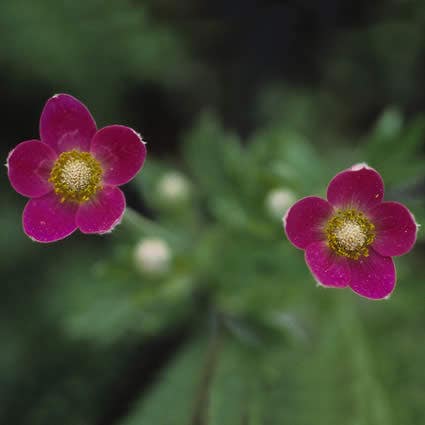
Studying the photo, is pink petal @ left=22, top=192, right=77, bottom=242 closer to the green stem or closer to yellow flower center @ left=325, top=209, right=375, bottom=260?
the green stem

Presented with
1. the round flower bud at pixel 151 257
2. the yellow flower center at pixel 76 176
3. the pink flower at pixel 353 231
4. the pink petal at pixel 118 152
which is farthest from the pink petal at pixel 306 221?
the round flower bud at pixel 151 257

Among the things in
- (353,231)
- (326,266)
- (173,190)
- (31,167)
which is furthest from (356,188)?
(173,190)

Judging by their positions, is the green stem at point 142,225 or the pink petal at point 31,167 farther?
the green stem at point 142,225

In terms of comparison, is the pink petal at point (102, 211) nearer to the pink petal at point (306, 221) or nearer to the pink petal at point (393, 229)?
the pink petal at point (306, 221)

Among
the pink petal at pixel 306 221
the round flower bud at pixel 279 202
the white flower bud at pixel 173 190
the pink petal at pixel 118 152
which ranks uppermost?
the white flower bud at pixel 173 190

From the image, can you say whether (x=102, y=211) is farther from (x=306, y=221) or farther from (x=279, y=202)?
(x=279, y=202)

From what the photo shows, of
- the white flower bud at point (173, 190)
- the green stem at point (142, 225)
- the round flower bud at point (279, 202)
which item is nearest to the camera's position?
the green stem at point (142, 225)
